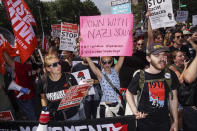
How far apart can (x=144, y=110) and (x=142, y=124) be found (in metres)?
0.20

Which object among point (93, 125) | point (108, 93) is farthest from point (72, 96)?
point (108, 93)

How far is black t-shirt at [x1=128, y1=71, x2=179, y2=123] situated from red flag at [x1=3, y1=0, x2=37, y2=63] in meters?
2.47

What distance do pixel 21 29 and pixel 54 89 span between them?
173cm

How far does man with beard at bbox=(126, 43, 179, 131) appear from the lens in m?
2.54

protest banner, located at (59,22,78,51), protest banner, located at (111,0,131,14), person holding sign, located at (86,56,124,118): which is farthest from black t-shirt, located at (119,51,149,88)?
protest banner, located at (111,0,131,14)

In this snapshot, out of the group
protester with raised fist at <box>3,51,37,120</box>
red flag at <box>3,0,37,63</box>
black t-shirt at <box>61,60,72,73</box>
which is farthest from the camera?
black t-shirt at <box>61,60,72,73</box>

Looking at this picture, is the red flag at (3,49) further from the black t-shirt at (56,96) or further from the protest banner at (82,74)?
the protest banner at (82,74)

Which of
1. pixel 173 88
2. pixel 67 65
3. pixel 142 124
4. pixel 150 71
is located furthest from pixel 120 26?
pixel 67 65

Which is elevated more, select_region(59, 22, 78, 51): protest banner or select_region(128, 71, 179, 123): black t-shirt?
select_region(59, 22, 78, 51): protest banner

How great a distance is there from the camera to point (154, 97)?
255 centimetres

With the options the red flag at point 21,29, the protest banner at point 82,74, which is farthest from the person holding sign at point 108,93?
the red flag at point 21,29

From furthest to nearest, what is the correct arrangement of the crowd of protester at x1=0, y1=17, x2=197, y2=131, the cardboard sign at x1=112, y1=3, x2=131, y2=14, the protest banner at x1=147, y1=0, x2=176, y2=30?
the cardboard sign at x1=112, y1=3, x2=131, y2=14
the protest banner at x1=147, y1=0, x2=176, y2=30
the crowd of protester at x1=0, y1=17, x2=197, y2=131

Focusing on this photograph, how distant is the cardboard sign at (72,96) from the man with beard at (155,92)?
0.71m

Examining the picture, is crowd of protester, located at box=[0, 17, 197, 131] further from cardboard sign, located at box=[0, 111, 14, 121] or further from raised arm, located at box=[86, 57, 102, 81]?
cardboard sign, located at box=[0, 111, 14, 121]
